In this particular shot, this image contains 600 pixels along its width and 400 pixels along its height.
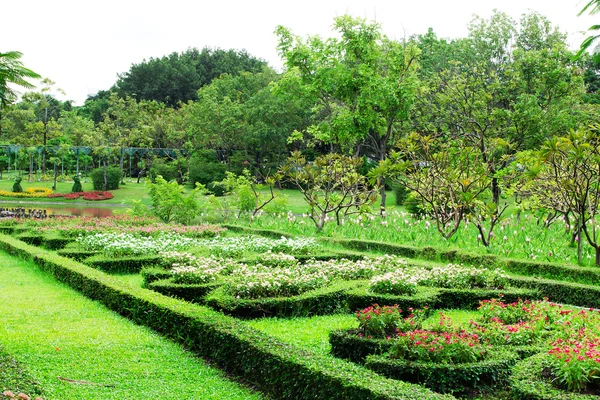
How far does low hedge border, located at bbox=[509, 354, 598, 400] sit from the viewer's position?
426 centimetres

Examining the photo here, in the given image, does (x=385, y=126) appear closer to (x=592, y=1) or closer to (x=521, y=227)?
(x=521, y=227)

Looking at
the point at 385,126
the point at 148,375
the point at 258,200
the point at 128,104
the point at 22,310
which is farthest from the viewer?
the point at 128,104

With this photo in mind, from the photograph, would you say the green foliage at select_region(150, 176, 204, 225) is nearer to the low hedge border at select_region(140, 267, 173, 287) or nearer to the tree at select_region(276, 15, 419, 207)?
the tree at select_region(276, 15, 419, 207)

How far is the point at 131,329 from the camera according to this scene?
22.0ft

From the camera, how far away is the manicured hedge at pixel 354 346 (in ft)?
18.1

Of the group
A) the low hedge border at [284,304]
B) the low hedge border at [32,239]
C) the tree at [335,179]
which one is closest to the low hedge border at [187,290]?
the low hedge border at [284,304]

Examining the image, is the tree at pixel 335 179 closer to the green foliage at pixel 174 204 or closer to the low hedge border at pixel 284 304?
the green foliage at pixel 174 204

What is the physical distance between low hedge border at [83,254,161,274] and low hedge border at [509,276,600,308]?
19.8 feet

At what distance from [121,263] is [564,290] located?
23.1 feet

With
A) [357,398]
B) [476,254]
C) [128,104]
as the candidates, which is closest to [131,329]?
[357,398]

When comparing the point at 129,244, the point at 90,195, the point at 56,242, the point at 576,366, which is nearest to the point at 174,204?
the point at 56,242

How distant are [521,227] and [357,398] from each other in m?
10.8

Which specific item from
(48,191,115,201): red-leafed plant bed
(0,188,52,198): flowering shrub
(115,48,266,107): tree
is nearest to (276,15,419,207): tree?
(48,191,115,201): red-leafed plant bed

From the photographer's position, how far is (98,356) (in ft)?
18.7
